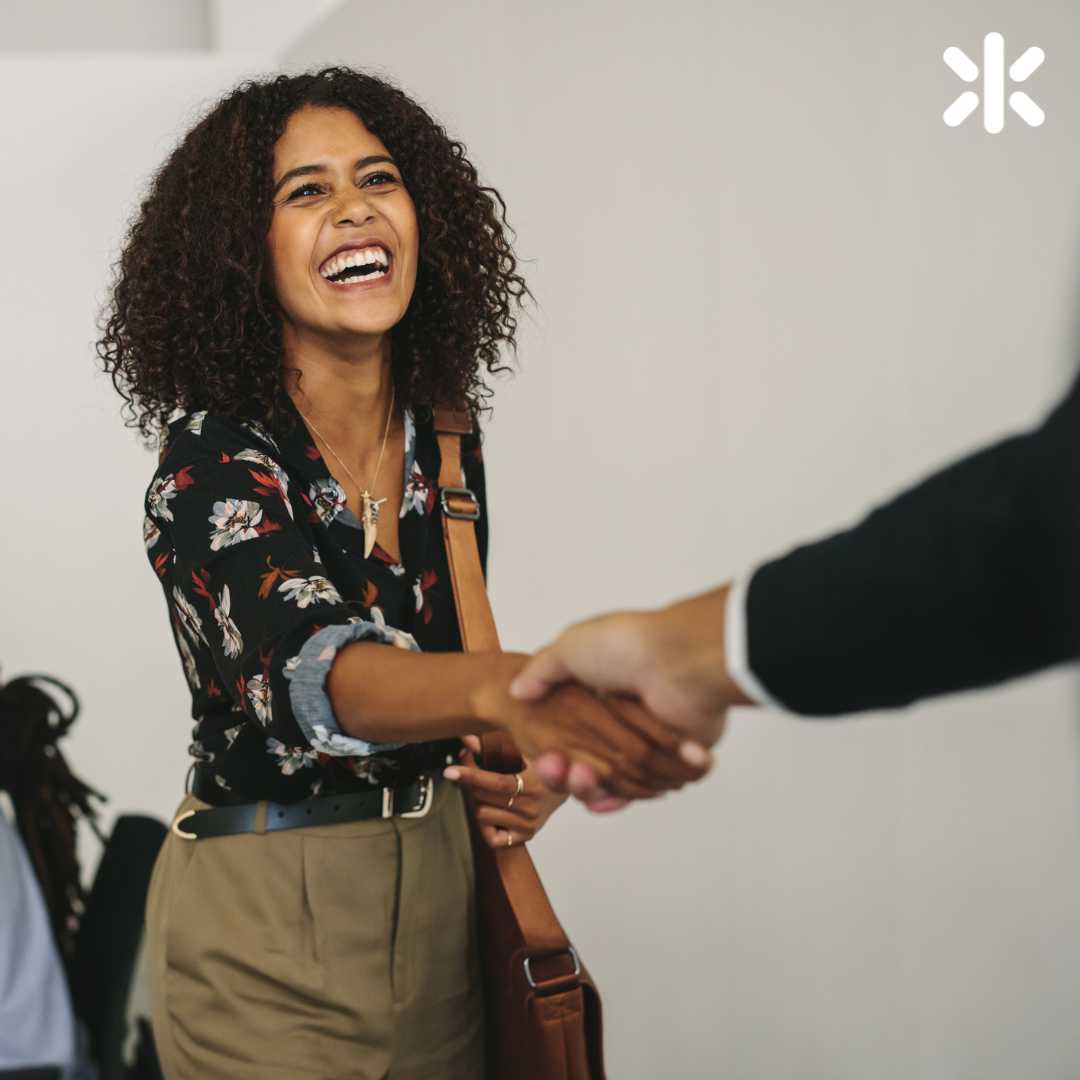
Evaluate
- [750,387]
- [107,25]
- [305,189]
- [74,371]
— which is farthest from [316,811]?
[107,25]

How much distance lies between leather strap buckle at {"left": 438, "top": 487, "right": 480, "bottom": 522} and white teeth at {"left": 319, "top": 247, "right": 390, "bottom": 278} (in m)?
0.28

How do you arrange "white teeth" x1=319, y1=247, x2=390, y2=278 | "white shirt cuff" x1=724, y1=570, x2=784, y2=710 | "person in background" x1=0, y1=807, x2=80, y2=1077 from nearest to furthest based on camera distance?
"white shirt cuff" x1=724, y1=570, x2=784, y2=710
"white teeth" x1=319, y1=247, x2=390, y2=278
"person in background" x1=0, y1=807, x2=80, y2=1077

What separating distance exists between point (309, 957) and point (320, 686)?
17.2 inches

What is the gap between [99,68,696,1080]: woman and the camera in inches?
49.0

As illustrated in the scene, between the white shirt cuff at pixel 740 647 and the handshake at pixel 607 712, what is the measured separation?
0.34 feet

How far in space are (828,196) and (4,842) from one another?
176cm

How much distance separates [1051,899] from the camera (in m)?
2.34

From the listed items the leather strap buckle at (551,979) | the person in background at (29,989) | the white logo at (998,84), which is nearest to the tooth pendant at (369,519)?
the leather strap buckle at (551,979)

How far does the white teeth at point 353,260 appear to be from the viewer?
161 cm

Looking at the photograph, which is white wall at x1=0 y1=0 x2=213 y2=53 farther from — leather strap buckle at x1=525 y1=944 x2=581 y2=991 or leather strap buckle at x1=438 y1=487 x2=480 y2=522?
leather strap buckle at x1=525 y1=944 x2=581 y2=991

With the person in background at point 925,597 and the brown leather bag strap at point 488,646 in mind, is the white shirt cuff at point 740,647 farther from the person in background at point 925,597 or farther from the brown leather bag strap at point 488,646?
the brown leather bag strap at point 488,646

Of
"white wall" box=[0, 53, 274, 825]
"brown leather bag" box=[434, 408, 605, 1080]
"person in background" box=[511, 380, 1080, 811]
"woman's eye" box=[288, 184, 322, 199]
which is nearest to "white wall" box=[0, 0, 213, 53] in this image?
"white wall" box=[0, 53, 274, 825]

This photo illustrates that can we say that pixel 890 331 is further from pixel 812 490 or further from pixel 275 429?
pixel 275 429

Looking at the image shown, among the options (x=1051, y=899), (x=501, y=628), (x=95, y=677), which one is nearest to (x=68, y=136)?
(x=95, y=677)
